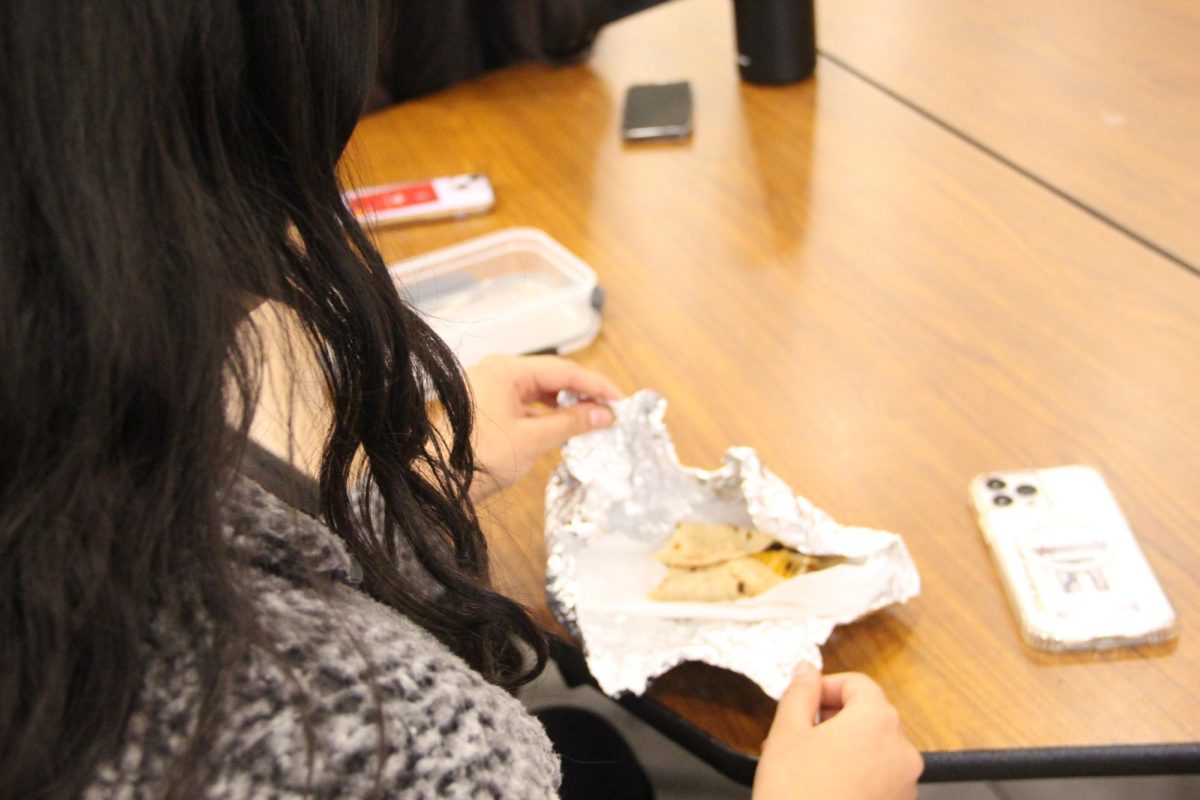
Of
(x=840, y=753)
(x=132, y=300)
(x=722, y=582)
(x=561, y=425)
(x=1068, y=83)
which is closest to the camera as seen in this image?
(x=132, y=300)

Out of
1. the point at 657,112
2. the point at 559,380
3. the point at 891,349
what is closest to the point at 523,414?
the point at 559,380

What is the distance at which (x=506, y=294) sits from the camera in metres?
1.02

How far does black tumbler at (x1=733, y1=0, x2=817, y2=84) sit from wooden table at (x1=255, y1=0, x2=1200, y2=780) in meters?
0.03

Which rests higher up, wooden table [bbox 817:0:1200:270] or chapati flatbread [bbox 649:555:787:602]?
wooden table [bbox 817:0:1200:270]

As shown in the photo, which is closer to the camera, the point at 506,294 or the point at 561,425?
the point at 561,425

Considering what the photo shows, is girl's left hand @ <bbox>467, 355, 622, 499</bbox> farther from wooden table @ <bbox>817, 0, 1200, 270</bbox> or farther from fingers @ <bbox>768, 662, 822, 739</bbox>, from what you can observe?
wooden table @ <bbox>817, 0, 1200, 270</bbox>

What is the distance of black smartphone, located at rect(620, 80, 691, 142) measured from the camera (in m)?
1.21

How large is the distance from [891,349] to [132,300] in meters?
0.64

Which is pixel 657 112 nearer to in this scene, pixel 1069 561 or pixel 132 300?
pixel 1069 561

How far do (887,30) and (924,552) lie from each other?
889 millimetres

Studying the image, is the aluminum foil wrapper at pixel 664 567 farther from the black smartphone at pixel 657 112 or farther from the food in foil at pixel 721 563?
the black smartphone at pixel 657 112

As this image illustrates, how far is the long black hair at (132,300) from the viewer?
36cm

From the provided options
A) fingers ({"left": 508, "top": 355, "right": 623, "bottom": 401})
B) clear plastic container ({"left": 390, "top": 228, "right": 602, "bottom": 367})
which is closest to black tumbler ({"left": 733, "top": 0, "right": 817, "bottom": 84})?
clear plastic container ({"left": 390, "top": 228, "right": 602, "bottom": 367})

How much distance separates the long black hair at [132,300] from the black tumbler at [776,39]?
85 cm
